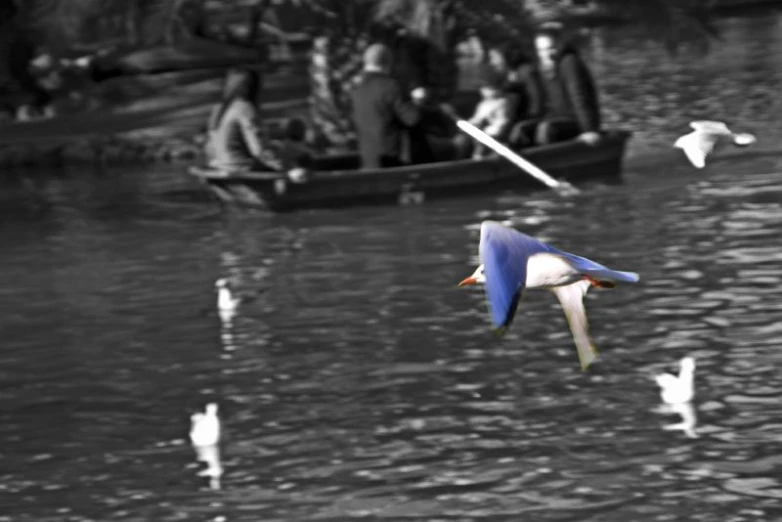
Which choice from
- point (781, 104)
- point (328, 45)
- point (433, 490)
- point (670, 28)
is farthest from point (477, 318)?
point (781, 104)

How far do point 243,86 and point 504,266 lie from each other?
15150 mm

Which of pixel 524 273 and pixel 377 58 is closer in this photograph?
pixel 524 273

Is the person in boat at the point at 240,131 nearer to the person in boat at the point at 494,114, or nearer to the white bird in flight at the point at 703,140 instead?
the person in boat at the point at 494,114

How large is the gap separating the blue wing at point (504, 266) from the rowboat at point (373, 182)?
585 inches

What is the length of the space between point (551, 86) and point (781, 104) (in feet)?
20.5

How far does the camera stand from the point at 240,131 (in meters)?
20.0

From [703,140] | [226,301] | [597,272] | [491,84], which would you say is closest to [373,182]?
[491,84]

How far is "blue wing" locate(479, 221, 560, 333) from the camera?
189 inches

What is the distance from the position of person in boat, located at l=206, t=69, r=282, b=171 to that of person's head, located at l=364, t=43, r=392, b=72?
43.6 inches

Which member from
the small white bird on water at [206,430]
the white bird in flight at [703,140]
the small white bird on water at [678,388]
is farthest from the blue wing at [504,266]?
the small white bird on water at [678,388]

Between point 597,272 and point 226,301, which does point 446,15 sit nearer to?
point 226,301

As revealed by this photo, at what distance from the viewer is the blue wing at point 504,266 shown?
4812 millimetres

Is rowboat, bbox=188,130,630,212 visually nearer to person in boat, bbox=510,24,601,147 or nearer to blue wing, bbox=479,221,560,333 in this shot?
person in boat, bbox=510,24,601,147

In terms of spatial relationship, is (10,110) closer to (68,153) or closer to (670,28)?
(68,153)
